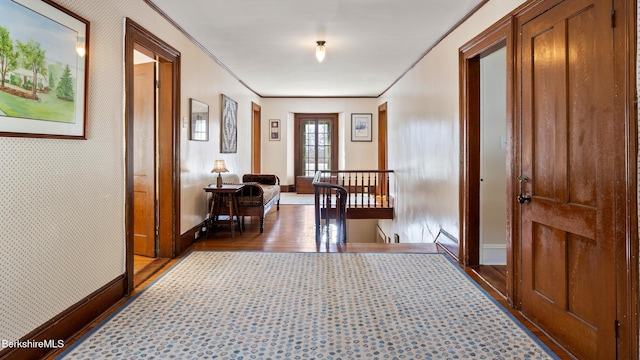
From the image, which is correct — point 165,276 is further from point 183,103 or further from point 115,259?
point 183,103

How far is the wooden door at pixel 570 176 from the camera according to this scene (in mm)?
1929

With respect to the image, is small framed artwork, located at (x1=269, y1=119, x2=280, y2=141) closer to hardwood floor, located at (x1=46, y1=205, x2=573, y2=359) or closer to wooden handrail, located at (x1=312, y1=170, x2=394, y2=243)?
wooden handrail, located at (x1=312, y1=170, x2=394, y2=243)

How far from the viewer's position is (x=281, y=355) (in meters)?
2.14

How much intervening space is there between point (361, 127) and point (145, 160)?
655cm

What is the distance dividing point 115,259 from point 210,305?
0.86m

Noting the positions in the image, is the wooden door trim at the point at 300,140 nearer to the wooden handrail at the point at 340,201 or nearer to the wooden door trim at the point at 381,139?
the wooden handrail at the point at 340,201

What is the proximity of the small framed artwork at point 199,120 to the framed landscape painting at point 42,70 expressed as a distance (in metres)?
2.16

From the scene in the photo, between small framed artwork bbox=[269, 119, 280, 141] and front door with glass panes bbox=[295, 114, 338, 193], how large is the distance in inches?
23.6

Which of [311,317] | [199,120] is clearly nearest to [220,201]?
[199,120]

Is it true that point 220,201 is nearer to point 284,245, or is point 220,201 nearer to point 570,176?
point 284,245

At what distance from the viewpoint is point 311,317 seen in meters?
2.64

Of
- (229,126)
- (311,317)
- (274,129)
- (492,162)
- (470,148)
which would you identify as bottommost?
(311,317)

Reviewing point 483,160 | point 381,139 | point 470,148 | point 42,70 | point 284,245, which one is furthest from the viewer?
point 381,139

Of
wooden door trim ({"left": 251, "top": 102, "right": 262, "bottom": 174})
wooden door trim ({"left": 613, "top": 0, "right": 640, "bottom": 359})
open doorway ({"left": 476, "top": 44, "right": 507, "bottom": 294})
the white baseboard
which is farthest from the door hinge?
wooden door trim ({"left": 251, "top": 102, "right": 262, "bottom": 174})
